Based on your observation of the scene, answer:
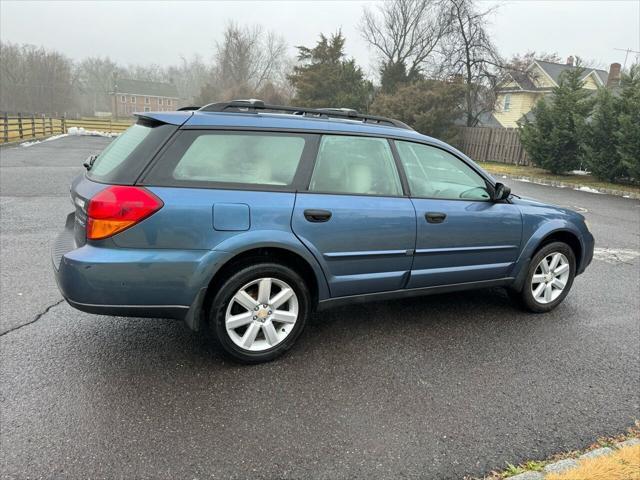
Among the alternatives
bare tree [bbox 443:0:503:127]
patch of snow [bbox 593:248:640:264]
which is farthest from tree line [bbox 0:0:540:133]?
patch of snow [bbox 593:248:640:264]

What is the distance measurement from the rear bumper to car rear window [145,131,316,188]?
18.6 inches

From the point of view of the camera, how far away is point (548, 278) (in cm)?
429

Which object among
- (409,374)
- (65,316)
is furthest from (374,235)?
(65,316)

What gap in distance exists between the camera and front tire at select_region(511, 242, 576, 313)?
13.8 feet

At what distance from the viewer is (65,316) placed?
12.4ft

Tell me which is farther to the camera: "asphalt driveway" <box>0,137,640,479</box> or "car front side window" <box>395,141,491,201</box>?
"car front side window" <box>395,141,491,201</box>

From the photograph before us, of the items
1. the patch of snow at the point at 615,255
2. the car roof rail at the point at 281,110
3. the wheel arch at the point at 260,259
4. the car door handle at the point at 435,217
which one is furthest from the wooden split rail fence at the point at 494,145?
the wheel arch at the point at 260,259

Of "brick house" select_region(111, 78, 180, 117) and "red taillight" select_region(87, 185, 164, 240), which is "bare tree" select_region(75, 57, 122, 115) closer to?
"brick house" select_region(111, 78, 180, 117)

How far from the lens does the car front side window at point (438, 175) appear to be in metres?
3.61

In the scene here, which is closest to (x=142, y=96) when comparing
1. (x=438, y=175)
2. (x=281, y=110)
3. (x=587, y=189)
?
(x=587, y=189)

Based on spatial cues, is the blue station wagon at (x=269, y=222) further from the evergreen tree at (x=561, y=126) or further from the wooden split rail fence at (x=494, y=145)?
the wooden split rail fence at (x=494, y=145)

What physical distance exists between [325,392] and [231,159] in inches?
64.1

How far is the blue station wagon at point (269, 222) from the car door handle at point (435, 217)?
0.06 ft

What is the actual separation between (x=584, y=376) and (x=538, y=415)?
73cm
